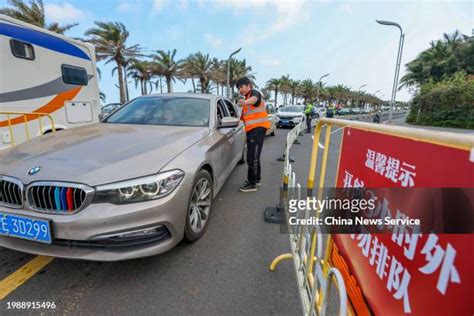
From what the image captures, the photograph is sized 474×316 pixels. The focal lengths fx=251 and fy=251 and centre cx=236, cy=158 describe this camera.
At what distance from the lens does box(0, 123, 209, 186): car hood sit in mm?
1967

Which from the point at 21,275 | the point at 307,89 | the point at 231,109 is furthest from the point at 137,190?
the point at 307,89

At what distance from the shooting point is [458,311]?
2.43ft

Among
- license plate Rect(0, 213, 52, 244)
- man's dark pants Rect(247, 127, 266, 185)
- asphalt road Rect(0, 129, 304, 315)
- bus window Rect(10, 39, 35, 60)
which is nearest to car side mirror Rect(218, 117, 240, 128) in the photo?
man's dark pants Rect(247, 127, 266, 185)

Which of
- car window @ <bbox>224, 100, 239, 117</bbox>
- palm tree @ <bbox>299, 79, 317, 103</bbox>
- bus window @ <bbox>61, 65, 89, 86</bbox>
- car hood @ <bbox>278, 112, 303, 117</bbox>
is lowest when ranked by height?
car hood @ <bbox>278, 112, 303, 117</bbox>

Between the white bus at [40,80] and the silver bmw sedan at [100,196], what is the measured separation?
10.0 feet

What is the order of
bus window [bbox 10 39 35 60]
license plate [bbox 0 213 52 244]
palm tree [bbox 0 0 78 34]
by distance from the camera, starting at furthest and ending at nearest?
palm tree [bbox 0 0 78 34], bus window [bbox 10 39 35 60], license plate [bbox 0 213 52 244]

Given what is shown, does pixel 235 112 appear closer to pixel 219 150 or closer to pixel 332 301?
pixel 219 150

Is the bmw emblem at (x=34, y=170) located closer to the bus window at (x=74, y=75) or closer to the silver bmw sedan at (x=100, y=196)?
the silver bmw sedan at (x=100, y=196)

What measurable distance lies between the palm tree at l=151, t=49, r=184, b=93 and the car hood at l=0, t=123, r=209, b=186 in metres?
30.8

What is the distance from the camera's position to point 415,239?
3.16 ft

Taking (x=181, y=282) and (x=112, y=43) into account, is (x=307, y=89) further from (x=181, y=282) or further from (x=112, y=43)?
(x=181, y=282)

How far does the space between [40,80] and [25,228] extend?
465 centimetres

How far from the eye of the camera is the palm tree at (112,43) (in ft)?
72.7

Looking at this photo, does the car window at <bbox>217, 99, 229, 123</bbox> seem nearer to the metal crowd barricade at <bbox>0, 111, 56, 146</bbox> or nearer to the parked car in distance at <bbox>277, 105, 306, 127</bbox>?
the metal crowd barricade at <bbox>0, 111, 56, 146</bbox>
